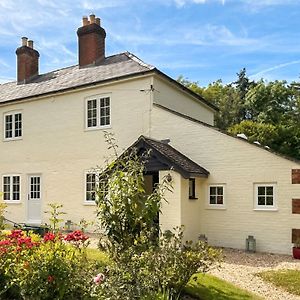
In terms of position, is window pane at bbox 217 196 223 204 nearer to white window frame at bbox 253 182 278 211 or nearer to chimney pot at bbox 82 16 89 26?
white window frame at bbox 253 182 278 211

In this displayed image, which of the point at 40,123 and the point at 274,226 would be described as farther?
the point at 40,123

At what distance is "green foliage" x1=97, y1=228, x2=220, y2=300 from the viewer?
5.95 metres

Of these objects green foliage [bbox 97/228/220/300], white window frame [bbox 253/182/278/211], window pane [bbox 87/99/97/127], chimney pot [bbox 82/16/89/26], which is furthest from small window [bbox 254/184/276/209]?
chimney pot [bbox 82/16/89/26]

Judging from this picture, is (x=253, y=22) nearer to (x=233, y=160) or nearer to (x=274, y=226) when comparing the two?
(x=233, y=160)

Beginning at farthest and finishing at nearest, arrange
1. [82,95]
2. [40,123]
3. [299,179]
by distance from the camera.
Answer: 1. [40,123]
2. [82,95]
3. [299,179]

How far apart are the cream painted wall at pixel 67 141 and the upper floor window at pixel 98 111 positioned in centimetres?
25

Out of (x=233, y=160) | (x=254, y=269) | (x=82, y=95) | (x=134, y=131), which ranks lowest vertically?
(x=254, y=269)

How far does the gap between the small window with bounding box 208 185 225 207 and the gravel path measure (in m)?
1.83

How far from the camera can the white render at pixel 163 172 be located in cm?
1316

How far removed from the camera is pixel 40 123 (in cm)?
1939

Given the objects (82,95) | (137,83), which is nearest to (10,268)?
(137,83)

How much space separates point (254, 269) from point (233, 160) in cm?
457

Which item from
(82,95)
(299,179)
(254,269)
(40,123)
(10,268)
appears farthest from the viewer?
(40,123)

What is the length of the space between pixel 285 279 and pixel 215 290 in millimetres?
2333
